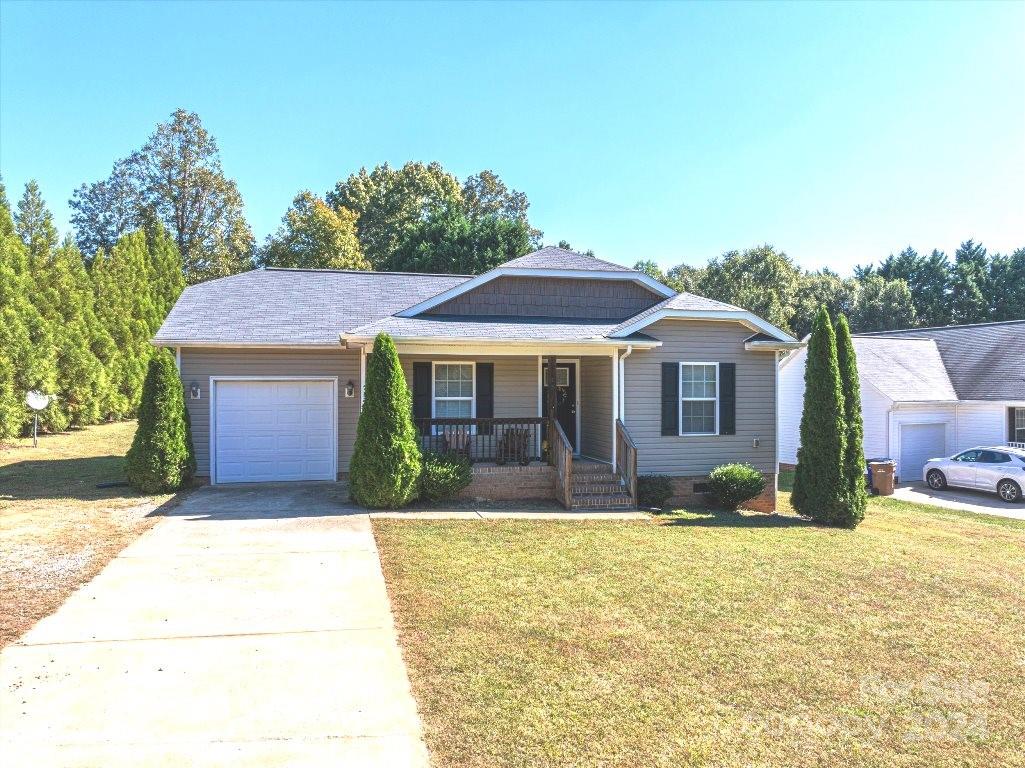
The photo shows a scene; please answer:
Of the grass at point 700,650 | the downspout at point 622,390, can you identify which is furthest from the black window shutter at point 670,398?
the grass at point 700,650

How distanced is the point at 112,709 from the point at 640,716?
11.1ft

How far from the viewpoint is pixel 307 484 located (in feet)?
42.0

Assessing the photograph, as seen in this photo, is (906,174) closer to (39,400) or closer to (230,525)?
(230,525)

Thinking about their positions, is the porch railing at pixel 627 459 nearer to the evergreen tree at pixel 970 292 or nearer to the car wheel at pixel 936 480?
the car wheel at pixel 936 480

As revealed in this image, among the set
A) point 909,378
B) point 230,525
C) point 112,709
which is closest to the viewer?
point 112,709

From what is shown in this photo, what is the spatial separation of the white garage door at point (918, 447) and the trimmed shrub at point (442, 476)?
649 inches

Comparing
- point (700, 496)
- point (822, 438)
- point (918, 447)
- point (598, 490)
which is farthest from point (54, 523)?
point (918, 447)

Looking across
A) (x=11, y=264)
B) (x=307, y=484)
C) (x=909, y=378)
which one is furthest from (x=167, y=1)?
(x=909, y=378)

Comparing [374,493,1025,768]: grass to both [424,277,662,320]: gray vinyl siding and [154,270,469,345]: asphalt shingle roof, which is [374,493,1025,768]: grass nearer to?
[154,270,469,345]: asphalt shingle roof

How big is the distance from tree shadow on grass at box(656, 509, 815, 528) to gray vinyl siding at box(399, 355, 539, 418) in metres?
3.79

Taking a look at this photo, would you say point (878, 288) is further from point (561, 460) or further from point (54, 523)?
point (54, 523)

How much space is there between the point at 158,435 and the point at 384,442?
14.1 feet

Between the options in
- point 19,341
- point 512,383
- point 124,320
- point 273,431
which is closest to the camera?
point 273,431

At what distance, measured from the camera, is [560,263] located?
1442cm
